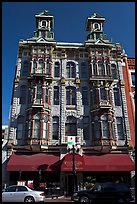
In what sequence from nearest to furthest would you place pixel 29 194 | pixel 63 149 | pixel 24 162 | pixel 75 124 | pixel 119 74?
pixel 29 194 < pixel 24 162 < pixel 63 149 < pixel 75 124 < pixel 119 74

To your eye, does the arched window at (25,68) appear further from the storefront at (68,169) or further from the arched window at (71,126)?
the storefront at (68,169)

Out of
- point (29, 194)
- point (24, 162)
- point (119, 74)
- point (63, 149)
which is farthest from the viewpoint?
point (119, 74)

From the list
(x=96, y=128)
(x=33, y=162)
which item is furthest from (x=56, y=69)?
(x=33, y=162)

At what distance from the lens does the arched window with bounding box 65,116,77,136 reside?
23.3 m

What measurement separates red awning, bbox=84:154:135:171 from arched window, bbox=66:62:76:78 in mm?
10791

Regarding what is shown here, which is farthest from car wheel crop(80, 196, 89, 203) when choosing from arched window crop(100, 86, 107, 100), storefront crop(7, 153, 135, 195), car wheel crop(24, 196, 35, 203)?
arched window crop(100, 86, 107, 100)

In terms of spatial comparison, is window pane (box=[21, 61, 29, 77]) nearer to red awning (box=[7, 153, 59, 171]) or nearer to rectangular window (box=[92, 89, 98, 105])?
rectangular window (box=[92, 89, 98, 105])

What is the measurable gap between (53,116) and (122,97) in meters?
9.05

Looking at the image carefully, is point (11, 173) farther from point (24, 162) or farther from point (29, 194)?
point (29, 194)

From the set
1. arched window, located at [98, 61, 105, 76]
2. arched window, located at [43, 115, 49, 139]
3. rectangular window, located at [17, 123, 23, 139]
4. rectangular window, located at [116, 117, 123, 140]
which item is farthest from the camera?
arched window, located at [98, 61, 105, 76]

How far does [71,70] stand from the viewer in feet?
88.1

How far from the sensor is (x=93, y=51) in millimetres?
27406

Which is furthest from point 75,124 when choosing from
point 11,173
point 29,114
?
point 11,173

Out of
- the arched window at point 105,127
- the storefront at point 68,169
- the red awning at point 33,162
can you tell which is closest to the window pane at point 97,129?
the arched window at point 105,127
